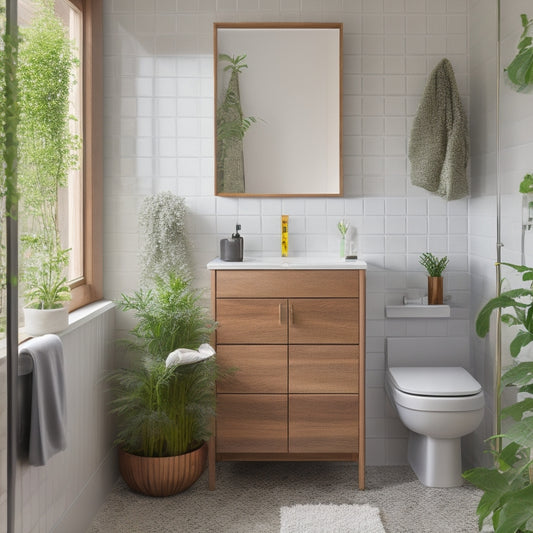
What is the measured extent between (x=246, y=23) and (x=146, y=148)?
80 cm

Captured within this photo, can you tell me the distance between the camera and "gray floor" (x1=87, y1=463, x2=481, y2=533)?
286 centimetres

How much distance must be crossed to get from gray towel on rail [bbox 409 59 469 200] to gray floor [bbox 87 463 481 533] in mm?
1443

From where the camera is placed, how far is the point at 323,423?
3.17 m

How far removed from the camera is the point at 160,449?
10.3 ft

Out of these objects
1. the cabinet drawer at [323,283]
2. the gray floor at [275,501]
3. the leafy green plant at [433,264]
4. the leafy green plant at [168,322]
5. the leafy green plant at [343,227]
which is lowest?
the gray floor at [275,501]

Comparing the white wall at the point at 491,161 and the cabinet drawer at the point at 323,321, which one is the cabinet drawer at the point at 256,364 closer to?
the cabinet drawer at the point at 323,321

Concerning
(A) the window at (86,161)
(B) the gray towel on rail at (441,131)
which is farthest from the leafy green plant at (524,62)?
(A) the window at (86,161)

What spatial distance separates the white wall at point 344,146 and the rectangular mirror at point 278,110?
0.22 feet

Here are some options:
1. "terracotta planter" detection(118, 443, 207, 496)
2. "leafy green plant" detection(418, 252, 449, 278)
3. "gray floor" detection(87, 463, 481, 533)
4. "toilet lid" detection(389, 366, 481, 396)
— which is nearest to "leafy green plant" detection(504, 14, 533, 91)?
A: "leafy green plant" detection(418, 252, 449, 278)

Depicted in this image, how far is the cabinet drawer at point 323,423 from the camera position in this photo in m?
3.17

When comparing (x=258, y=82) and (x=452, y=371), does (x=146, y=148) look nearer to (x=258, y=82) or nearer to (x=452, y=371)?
(x=258, y=82)

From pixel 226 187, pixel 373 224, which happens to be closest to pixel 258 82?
pixel 226 187

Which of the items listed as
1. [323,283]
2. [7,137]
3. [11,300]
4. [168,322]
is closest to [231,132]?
[323,283]

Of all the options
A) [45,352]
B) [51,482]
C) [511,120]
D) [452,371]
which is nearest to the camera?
[45,352]
